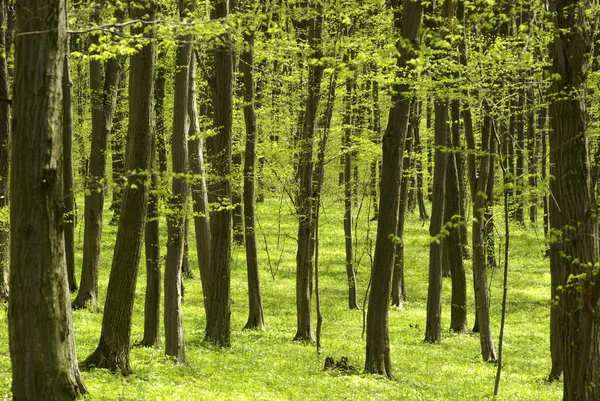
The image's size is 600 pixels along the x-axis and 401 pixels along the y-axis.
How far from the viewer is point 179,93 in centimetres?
1195

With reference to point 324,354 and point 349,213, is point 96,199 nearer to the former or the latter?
point 324,354

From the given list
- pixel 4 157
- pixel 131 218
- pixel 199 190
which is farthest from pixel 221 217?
pixel 4 157

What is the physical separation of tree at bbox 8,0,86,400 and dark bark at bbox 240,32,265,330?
10.7m

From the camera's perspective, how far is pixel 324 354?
52.9 feet

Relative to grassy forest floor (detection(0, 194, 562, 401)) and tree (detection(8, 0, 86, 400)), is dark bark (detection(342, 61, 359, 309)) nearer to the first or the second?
grassy forest floor (detection(0, 194, 562, 401))

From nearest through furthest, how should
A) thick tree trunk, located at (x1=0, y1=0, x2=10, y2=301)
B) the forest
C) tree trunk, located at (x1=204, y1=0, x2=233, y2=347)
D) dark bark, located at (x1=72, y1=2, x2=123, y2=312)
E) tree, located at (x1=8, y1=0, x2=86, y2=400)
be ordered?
tree, located at (x1=8, y1=0, x2=86, y2=400) < the forest < thick tree trunk, located at (x1=0, y1=0, x2=10, y2=301) < tree trunk, located at (x1=204, y1=0, x2=233, y2=347) < dark bark, located at (x1=72, y1=2, x2=123, y2=312)

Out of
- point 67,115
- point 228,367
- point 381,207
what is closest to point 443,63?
point 381,207

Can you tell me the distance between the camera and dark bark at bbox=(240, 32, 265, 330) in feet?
56.5

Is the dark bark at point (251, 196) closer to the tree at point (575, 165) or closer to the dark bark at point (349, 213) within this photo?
the dark bark at point (349, 213)

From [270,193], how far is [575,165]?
18597 mm

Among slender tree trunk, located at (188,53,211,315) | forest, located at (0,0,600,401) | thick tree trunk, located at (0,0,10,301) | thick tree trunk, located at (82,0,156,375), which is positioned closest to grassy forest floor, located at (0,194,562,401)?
forest, located at (0,0,600,401)

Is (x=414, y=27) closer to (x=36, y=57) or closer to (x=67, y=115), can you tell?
(x=36, y=57)

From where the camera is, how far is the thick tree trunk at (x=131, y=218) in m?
9.98

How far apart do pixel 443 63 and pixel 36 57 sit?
28.7 feet
